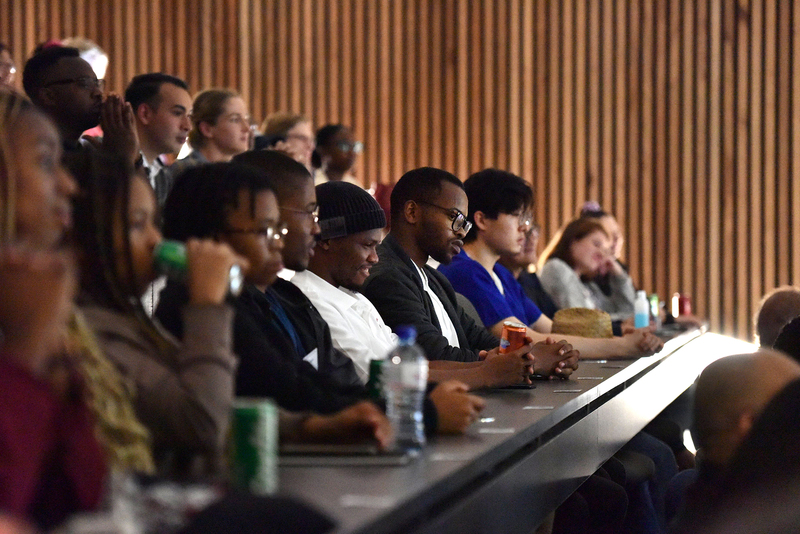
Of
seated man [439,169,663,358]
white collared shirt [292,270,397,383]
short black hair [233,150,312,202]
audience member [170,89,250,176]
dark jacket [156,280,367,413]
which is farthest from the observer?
audience member [170,89,250,176]

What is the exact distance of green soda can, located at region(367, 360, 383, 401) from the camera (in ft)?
6.11

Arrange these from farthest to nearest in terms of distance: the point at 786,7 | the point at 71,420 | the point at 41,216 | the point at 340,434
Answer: the point at 786,7 < the point at 340,434 < the point at 41,216 < the point at 71,420

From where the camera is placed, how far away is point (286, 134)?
16.9 feet

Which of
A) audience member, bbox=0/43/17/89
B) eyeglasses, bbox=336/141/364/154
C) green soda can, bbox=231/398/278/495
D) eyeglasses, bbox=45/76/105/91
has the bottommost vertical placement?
green soda can, bbox=231/398/278/495

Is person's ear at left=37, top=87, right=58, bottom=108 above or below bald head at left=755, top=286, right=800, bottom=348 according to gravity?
above

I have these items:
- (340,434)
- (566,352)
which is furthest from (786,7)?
(340,434)

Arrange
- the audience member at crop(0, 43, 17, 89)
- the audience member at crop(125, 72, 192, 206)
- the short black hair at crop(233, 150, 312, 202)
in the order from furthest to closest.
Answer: the audience member at crop(125, 72, 192, 206), the audience member at crop(0, 43, 17, 89), the short black hair at crop(233, 150, 312, 202)

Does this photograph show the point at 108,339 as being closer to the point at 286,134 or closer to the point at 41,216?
the point at 41,216

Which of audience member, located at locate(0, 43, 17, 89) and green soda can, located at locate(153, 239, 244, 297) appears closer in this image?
green soda can, located at locate(153, 239, 244, 297)

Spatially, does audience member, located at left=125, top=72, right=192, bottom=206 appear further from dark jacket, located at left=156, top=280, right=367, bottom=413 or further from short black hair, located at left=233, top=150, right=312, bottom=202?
dark jacket, located at left=156, top=280, right=367, bottom=413

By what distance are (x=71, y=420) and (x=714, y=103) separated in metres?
7.13

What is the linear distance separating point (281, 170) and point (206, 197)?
685 millimetres

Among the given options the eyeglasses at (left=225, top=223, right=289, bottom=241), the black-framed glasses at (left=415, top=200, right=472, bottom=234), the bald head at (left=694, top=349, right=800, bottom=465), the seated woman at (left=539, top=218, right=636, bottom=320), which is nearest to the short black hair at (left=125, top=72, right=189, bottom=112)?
the black-framed glasses at (left=415, top=200, right=472, bottom=234)

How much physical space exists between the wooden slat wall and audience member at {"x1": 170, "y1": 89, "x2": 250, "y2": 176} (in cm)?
350
